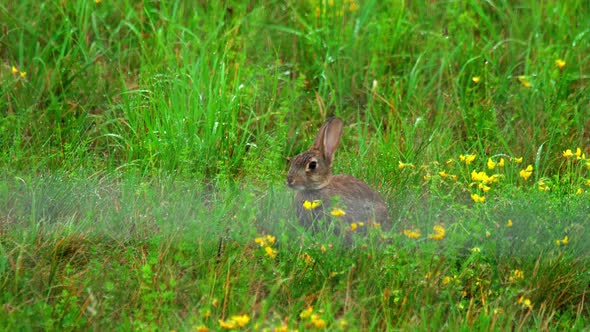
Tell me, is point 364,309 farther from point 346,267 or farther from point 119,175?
point 119,175

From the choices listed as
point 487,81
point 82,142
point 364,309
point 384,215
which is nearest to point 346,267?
point 364,309

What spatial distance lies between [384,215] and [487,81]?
6.11 feet

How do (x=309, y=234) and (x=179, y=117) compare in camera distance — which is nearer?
(x=309, y=234)

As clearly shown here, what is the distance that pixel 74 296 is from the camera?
4176mm

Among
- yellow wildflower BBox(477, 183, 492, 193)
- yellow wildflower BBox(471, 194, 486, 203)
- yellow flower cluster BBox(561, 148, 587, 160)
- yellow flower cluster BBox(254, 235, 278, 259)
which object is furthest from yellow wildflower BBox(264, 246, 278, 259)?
yellow flower cluster BBox(561, 148, 587, 160)

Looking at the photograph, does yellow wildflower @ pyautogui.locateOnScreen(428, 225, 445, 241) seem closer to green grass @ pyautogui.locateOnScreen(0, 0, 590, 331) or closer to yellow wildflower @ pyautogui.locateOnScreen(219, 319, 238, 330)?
green grass @ pyautogui.locateOnScreen(0, 0, 590, 331)

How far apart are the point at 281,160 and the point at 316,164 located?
2.17 feet

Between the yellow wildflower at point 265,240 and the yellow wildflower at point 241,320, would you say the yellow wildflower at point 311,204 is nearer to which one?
the yellow wildflower at point 265,240

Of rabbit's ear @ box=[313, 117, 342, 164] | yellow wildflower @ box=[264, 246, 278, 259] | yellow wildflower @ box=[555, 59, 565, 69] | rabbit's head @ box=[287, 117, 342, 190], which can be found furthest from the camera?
yellow wildflower @ box=[555, 59, 565, 69]

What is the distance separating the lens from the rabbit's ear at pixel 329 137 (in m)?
5.59

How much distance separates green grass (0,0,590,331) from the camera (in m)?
4.33

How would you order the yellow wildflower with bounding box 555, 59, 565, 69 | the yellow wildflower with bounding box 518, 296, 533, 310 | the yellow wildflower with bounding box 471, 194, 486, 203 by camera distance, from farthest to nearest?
the yellow wildflower with bounding box 555, 59, 565, 69, the yellow wildflower with bounding box 471, 194, 486, 203, the yellow wildflower with bounding box 518, 296, 533, 310

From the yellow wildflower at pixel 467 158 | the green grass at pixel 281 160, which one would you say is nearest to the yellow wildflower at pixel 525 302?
the green grass at pixel 281 160

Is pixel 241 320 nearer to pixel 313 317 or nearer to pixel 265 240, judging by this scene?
pixel 313 317
